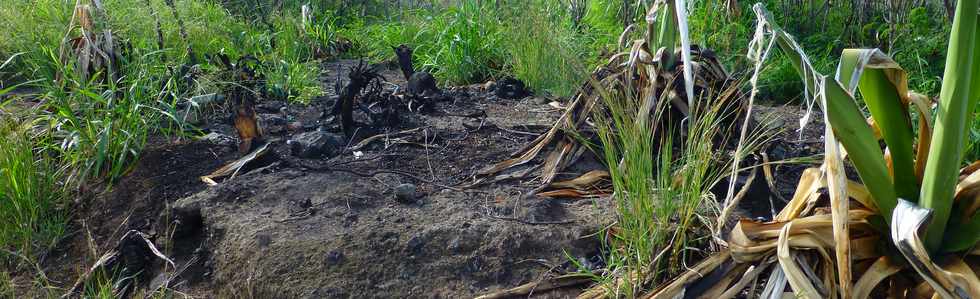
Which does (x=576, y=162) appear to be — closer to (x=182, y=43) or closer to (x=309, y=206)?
(x=309, y=206)

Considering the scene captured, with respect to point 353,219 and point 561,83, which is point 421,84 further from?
point 353,219

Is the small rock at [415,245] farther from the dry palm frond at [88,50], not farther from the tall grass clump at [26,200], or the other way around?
the dry palm frond at [88,50]

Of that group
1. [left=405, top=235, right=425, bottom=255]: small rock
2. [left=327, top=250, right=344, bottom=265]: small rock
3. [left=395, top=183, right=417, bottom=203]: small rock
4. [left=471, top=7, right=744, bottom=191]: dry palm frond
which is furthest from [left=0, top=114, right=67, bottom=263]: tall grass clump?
[left=471, top=7, right=744, bottom=191]: dry palm frond

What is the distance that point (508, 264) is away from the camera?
255 centimetres

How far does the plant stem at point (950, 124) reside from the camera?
177cm

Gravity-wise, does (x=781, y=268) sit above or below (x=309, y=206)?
above

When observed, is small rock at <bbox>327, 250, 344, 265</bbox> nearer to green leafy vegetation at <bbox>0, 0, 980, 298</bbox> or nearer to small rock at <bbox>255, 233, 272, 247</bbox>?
small rock at <bbox>255, 233, 272, 247</bbox>

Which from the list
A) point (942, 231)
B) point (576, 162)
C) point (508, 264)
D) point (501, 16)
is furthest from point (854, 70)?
point (501, 16)

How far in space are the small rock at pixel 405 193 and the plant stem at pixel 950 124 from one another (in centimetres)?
168

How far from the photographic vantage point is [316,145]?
356cm

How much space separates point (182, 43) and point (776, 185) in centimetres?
383

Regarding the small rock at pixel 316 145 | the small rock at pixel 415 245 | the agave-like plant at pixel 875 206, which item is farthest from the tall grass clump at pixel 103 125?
the agave-like plant at pixel 875 206

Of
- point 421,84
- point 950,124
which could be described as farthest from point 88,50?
point 950,124

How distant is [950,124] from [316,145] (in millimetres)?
2488
